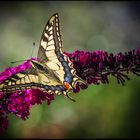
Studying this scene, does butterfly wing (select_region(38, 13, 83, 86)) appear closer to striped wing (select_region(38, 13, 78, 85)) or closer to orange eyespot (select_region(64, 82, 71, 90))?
striped wing (select_region(38, 13, 78, 85))

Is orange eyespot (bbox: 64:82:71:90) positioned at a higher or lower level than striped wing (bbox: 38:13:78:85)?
lower

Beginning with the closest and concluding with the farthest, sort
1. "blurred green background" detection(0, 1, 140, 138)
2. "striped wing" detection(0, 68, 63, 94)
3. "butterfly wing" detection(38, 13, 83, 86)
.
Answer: "striped wing" detection(0, 68, 63, 94) < "butterfly wing" detection(38, 13, 83, 86) < "blurred green background" detection(0, 1, 140, 138)

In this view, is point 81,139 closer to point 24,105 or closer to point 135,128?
point 135,128

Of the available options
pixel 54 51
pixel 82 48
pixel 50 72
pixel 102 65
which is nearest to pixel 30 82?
pixel 50 72

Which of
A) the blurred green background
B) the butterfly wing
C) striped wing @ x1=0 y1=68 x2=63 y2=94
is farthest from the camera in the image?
the blurred green background

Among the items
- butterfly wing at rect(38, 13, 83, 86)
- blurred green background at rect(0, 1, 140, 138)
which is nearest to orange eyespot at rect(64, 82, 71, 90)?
butterfly wing at rect(38, 13, 83, 86)

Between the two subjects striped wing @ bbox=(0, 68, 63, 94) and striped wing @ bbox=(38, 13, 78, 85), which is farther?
striped wing @ bbox=(38, 13, 78, 85)
